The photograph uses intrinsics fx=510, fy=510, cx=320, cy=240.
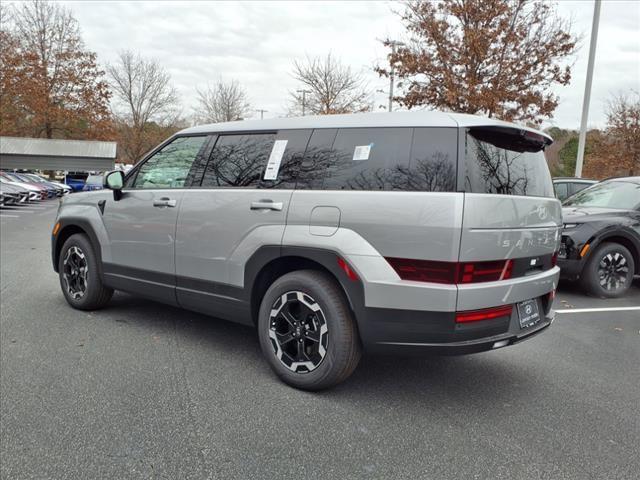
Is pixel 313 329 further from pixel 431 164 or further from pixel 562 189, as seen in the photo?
pixel 562 189

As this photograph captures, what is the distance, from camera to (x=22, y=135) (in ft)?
155

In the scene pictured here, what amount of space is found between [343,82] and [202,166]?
30.1 metres

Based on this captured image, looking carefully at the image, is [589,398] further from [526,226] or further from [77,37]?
[77,37]

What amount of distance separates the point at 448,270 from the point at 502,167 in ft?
2.72

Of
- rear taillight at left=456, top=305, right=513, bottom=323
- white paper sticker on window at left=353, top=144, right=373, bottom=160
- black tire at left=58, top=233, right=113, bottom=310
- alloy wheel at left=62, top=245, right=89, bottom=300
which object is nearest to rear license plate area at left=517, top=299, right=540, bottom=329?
rear taillight at left=456, top=305, right=513, bottom=323

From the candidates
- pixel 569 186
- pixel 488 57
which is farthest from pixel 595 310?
pixel 488 57

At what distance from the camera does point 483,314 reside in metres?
3.00

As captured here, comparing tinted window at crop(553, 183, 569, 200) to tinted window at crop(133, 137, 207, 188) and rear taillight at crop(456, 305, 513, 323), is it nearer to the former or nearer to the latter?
rear taillight at crop(456, 305, 513, 323)

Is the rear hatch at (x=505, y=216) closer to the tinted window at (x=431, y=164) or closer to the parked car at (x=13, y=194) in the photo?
the tinted window at (x=431, y=164)

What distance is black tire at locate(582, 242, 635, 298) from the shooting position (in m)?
6.66

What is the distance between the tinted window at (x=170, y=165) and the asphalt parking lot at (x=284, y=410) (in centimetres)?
136

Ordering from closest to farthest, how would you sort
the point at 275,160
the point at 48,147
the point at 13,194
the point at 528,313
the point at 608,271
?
the point at 528,313 < the point at 275,160 < the point at 608,271 < the point at 13,194 < the point at 48,147

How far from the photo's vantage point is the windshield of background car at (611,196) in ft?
23.4

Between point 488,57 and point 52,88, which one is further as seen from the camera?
point 52,88
